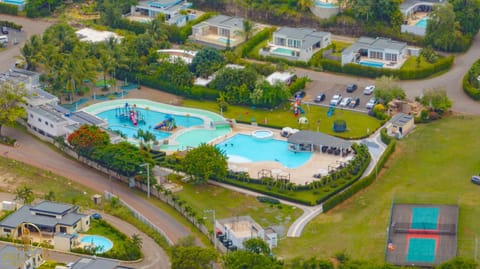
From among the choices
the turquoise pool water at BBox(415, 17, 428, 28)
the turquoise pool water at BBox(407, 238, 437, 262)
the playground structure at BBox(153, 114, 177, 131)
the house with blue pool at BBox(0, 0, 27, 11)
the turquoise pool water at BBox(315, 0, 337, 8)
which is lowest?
the turquoise pool water at BBox(407, 238, 437, 262)

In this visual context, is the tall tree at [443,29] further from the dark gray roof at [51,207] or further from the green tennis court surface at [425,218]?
the dark gray roof at [51,207]

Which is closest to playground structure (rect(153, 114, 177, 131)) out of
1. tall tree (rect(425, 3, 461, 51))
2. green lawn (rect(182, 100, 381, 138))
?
green lawn (rect(182, 100, 381, 138))

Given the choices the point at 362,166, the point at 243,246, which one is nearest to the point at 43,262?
the point at 243,246

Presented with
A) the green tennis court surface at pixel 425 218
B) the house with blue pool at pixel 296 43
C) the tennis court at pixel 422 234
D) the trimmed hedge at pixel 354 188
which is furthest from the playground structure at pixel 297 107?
the green tennis court surface at pixel 425 218

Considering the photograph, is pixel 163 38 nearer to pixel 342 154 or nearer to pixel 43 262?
pixel 342 154

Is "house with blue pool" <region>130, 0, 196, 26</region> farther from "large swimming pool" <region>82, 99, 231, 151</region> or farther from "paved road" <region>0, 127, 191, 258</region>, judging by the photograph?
"paved road" <region>0, 127, 191, 258</region>

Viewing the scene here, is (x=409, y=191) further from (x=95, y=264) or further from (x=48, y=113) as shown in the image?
(x=48, y=113)
